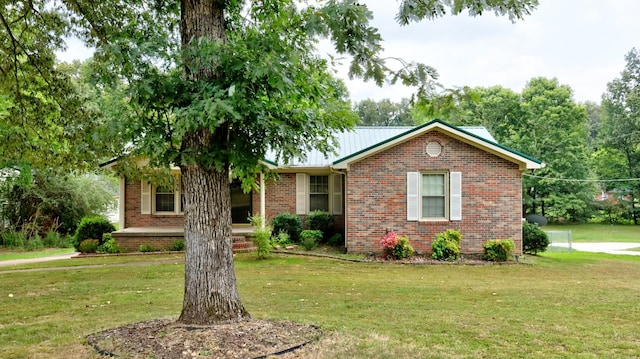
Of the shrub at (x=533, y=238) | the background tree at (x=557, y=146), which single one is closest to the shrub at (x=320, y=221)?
the shrub at (x=533, y=238)

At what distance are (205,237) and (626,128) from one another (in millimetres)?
41661

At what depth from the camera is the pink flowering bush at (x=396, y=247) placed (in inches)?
541

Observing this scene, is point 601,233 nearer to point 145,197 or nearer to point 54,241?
point 145,197

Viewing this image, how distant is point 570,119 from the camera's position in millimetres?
35094

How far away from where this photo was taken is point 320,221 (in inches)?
647

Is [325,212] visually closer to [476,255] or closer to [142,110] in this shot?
[476,255]

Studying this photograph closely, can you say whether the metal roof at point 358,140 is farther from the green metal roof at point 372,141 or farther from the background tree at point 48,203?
the background tree at point 48,203

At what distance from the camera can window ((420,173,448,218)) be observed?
14742mm

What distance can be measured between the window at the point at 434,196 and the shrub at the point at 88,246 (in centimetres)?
946

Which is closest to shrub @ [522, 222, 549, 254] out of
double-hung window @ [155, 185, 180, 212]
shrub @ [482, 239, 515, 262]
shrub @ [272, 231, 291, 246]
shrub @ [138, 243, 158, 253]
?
shrub @ [482, 239, 515, 262]

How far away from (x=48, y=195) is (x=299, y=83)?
2102 cm

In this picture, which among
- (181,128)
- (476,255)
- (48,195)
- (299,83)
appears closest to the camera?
(181,128)

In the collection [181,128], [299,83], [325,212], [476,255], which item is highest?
[299,83]

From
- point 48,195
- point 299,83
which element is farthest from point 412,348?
point 48,195
